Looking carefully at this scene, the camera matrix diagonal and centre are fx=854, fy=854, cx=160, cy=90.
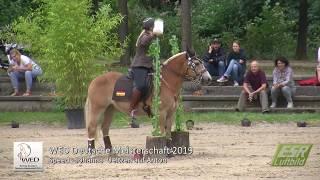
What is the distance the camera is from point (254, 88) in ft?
71.2

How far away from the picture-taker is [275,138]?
17.2 metres

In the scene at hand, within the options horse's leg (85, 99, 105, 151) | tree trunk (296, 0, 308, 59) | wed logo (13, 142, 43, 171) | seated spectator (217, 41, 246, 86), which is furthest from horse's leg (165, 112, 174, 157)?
tree trunk (296, 0, 308, 59)

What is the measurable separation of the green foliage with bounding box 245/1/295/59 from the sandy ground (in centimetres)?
1525

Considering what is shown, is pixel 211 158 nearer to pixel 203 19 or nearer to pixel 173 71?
pixel 173 71

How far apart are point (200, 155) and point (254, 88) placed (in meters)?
7.40

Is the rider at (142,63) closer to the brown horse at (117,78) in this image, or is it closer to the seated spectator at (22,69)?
the brown horse at (117,78)

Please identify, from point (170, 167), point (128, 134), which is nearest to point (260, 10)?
point (128, 134)

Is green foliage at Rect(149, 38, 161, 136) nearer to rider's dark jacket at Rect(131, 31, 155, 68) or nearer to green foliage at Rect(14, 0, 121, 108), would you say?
rider's dark jacket at Rect(131, 31, 155, 68)

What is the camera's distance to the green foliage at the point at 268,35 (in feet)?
115

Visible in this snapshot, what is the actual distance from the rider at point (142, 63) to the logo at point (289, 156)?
2.81m

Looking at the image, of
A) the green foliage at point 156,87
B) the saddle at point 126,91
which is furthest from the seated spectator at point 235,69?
the green foliage at point 156,87

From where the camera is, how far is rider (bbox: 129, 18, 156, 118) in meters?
14.3

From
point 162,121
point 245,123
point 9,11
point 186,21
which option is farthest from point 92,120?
point 9,11

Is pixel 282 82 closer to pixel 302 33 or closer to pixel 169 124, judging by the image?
pixel 169 124
